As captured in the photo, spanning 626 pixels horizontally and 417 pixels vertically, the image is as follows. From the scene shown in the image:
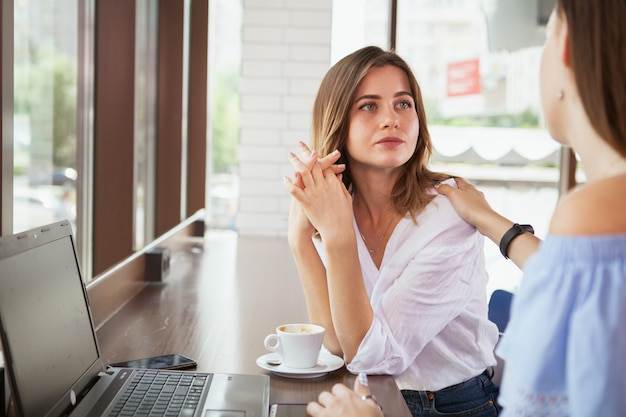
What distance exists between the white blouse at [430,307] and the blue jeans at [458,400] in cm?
2

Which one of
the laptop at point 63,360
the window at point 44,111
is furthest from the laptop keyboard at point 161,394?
the window at point 44,111

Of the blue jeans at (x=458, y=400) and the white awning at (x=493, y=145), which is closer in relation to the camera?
the blue jeans at (x=458, y=400)

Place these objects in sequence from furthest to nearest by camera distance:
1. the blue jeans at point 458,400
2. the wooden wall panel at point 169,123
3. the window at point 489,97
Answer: the window at point 489,97 → the wooden wall panel at point 169,123 → the blue jeans at point 458,400

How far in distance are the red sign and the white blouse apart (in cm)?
385

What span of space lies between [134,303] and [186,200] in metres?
2.28

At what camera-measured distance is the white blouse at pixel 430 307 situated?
152 centimetres

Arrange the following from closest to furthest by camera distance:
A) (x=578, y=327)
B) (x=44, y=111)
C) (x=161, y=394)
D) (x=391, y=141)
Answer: (x=578, y=327)
(x=161, y=394)
(x=391, y=141)
(x=44, y=111)

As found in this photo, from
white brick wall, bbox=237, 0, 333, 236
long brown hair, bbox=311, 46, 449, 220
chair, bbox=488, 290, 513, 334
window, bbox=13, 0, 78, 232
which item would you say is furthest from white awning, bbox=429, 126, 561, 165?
long brown hair, bbox=311, 46, 449, 220

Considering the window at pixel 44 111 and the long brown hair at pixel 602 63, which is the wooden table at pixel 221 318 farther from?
the long brown hair at pixel 602 63

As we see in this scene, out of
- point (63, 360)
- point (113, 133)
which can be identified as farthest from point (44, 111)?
point (63, 360)

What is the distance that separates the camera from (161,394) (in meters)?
1.27

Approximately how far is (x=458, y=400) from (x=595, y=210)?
0.90 meters

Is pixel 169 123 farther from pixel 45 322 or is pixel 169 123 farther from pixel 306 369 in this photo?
pixel 45 322

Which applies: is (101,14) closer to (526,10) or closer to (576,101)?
(576,101)
